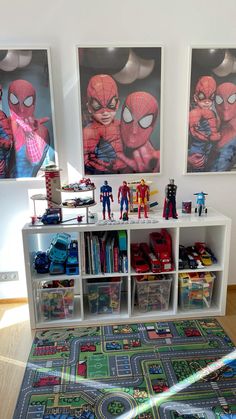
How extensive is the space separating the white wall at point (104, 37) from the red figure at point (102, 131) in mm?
85

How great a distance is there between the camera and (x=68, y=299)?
7.05 ft

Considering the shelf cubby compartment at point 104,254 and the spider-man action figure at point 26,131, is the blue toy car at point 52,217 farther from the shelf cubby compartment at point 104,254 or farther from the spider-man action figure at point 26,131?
the spider-man action figure at point 26,131

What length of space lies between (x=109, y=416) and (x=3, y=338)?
3.01 ft

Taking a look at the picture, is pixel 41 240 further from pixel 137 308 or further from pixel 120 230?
pixel 137 308

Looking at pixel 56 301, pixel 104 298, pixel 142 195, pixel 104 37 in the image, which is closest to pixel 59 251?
pixel 56 301

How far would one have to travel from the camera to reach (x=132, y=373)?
1720 millimetres

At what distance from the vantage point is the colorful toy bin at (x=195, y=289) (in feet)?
7.16

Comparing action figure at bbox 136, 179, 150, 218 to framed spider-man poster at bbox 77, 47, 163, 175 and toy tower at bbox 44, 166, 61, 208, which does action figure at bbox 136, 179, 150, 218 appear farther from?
toy tower at bbox 44, 166, 61, 208

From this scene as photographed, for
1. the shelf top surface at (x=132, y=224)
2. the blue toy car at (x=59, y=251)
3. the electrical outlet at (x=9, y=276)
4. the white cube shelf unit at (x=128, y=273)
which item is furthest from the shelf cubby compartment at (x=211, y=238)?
the electrical outlet at (x=9, y=276)

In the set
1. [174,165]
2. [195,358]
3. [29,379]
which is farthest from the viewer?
[174,165]

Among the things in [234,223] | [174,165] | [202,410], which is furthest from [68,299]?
[234,223]

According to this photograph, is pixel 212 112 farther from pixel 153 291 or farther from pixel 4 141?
pixel 4 141

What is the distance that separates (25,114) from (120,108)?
0.64 m

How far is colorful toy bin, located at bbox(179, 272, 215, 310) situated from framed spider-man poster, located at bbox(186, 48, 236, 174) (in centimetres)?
75
